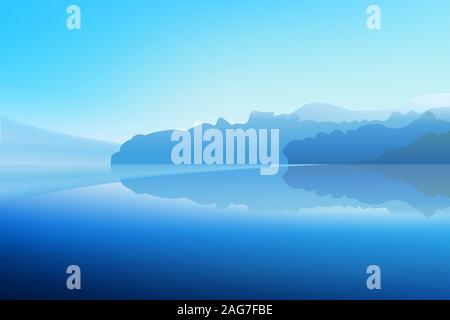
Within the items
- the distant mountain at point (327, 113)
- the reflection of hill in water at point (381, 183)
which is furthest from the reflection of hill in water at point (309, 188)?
the distant mountain at point (327, 113)

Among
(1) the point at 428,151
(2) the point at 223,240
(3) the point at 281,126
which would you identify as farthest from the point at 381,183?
(2) the point at 223,240

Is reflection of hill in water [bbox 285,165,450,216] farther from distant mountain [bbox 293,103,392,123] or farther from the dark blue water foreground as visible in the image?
distant mountain [bbox 293,103,392,123]

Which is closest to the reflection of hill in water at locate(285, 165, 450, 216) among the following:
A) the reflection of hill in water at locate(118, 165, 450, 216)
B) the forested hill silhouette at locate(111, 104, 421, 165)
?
the reflection of hill in water at locate(118, 165, 450, 216)

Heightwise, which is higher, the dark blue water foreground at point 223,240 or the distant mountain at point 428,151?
the distant mountain at point 428,151

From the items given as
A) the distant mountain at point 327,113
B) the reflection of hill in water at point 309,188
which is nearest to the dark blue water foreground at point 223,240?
the reflection of hill in water at point 309,188

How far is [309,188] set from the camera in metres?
1.75

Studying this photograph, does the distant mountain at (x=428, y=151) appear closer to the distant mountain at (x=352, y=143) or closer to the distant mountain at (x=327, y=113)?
the distant mountain at (x=352, y=143)

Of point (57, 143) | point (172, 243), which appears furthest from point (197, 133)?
point (57, 143)

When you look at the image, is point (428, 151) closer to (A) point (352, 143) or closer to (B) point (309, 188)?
(A) point (352, 143)

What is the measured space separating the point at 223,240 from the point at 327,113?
0.59 metres

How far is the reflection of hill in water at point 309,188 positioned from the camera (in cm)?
174

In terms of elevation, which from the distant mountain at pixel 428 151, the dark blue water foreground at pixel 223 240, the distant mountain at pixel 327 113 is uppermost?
the distant mountain at pixel 327 113

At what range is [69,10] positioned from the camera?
5.71 feet
